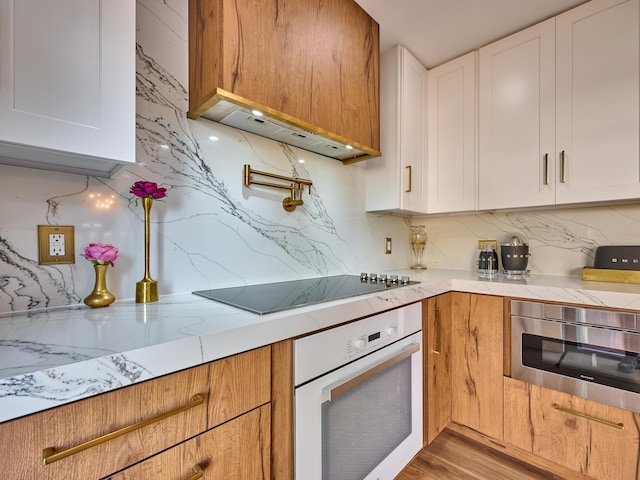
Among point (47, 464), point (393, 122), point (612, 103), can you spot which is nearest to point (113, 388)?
point (47, 464)

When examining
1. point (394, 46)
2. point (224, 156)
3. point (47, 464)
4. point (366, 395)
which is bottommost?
point (366, 395)

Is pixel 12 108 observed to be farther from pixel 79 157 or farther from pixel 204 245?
pixel 204 245

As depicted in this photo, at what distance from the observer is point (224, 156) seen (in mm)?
1284

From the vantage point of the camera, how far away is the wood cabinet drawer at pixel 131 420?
1.54 feet

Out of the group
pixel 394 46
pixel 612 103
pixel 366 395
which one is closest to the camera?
pixel 366 395

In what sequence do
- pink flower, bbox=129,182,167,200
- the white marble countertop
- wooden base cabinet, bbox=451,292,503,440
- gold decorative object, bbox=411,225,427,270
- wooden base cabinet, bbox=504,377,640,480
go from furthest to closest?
gold decorative object, bbox=411,225,427,270 < wooden base cabinet, bbox=451,292,503,440 < wooden base cabinet, bbox=504,377,640,480 < pink flower, bbox=129,182,167,200 < the white marble countertop

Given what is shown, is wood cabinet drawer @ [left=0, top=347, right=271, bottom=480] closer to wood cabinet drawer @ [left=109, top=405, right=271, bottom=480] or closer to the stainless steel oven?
wood cabinet drawer @ [left=109, top=405, right=271, bottom=480]

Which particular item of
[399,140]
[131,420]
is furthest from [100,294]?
[399,140]

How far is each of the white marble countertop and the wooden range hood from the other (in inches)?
28.9

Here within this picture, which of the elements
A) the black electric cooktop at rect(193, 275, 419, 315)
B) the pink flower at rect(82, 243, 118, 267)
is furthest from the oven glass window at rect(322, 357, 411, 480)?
the pink flower at rect(82, 243, 118, 267)

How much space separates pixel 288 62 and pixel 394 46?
991 mm

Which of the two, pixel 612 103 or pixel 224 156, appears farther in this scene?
pixel 612 103

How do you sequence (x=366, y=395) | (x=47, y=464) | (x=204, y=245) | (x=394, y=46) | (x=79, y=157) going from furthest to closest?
(x=394, y=46), (x=204, y=245), (x=366, y=395), (x=79, y=157), (x=47, y=464)

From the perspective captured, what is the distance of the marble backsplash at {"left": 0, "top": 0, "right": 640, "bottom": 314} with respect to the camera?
34.6 inches
